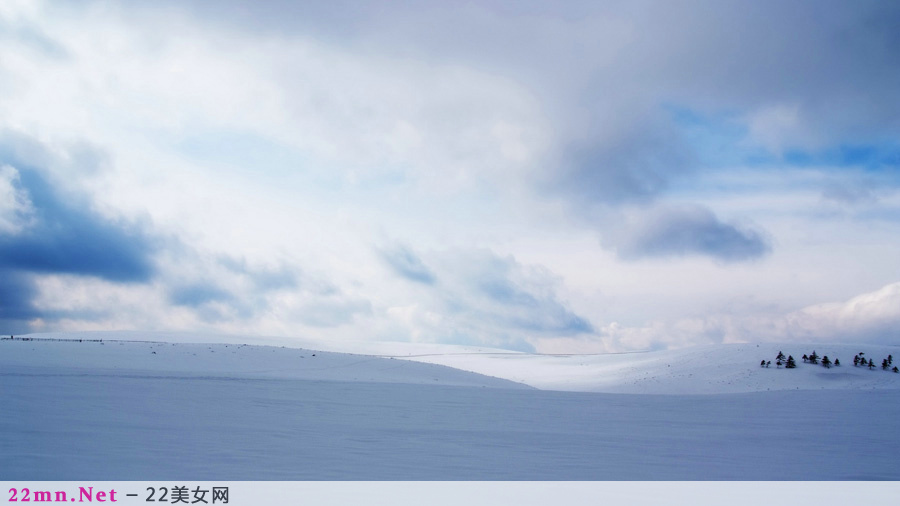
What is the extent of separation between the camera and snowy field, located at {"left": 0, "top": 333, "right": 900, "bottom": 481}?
24.6 feet

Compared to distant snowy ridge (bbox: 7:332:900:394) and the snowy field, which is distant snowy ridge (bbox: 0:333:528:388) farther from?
the snowy field

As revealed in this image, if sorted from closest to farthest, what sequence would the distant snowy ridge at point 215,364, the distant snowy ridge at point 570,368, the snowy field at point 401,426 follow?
the snowy field at point 401,426 < the distant snowy ridge at point 215,364 < the distant snowy ridge at point 570,368

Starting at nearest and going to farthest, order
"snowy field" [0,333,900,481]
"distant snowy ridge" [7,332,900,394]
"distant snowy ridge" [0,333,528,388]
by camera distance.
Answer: "snowy field" [0,333,900,481], "distant snowy ridge" [0,333,528,388], "distant snowy ridge" [7,332,900,394]

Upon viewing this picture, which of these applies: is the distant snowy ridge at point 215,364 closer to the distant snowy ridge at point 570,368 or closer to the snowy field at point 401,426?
the distant snowy ridge at point 570,368

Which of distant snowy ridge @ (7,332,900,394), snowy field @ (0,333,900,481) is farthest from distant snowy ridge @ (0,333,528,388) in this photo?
snowy field @ (0,333,900,481)

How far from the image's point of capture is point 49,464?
667 centimetres

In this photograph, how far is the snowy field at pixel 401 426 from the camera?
7.49 m

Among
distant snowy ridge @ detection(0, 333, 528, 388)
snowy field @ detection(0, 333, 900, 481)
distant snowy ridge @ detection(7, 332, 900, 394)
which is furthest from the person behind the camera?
distant snowy ridge @ detection(7, 332, 900, 394)

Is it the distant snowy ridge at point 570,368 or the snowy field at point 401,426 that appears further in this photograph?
the distant snowy ridge at point 570,368

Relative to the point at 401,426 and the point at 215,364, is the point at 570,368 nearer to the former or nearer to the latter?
the point at 215,364

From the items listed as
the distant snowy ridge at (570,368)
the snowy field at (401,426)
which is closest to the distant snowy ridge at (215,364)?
the distant snowy ridge at (570,368)
